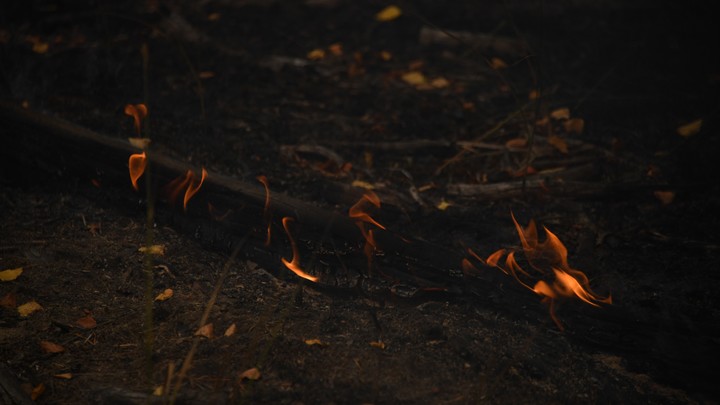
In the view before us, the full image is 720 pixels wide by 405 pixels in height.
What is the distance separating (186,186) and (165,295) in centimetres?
79

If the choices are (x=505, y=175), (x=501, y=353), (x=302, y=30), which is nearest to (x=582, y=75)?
(x=505, y=175)

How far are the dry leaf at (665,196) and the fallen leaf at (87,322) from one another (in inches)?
147

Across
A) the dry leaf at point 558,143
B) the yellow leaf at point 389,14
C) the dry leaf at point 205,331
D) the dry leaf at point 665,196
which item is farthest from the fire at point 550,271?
the yellow leaf at point 389,14

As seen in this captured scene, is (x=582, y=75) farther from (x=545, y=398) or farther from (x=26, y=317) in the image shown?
(x=26, y=317)

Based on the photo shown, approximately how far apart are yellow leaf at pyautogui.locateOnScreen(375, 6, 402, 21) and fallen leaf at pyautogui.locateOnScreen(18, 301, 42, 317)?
16.0ft

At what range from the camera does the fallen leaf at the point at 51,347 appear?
245cm

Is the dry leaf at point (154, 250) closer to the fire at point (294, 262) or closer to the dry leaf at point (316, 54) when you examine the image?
the fire at point (294, 262)

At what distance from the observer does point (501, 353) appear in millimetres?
2621

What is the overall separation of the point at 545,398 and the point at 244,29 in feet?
16.8

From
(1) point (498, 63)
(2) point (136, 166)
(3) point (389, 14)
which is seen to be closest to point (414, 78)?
(1) point (498, 63)

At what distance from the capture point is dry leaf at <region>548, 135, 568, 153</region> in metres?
4.24

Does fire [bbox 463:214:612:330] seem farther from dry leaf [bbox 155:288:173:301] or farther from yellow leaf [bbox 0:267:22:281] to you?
yellow leaf [bbox 0:267:22:281]

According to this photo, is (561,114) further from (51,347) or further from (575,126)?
(51,347)

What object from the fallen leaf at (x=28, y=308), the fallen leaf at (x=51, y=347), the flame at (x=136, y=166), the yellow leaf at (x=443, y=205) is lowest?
the yellow leaf at (x=443, y=205)
